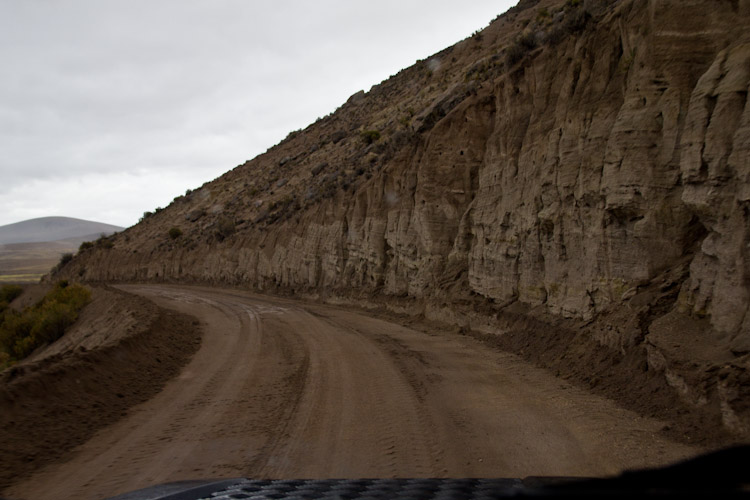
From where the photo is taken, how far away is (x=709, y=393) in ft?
20.0

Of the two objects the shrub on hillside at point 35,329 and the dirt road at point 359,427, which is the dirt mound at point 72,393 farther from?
the shrub on hillside at point 35,329

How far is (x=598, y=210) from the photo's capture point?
1009 centimetres

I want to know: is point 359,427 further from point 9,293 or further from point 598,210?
point 9,293

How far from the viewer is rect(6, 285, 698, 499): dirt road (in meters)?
5.47

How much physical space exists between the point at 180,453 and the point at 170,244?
5173 centimetres

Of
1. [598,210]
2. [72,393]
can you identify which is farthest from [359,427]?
[598,210]

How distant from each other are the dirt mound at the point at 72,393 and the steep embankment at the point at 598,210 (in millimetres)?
8239

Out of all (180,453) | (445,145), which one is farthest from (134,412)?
(445,145)

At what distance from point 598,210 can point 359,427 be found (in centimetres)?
692

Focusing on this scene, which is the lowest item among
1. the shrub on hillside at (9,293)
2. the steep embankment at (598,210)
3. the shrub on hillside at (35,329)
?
the shrub on hillside at (35,329)

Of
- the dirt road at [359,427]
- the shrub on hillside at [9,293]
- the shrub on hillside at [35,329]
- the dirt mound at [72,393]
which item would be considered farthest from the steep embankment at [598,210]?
the shrub on hillside at [9,293]

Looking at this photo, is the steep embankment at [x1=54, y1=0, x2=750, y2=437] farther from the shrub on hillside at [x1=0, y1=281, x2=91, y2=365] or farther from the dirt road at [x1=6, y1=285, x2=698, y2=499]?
the shrub on hillside at [x1=0, y1=281, x2=91, y2=365]

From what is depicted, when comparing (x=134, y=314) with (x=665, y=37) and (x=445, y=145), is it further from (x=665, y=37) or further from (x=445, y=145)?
(x=665, y=37)

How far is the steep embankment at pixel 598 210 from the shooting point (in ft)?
23.0
